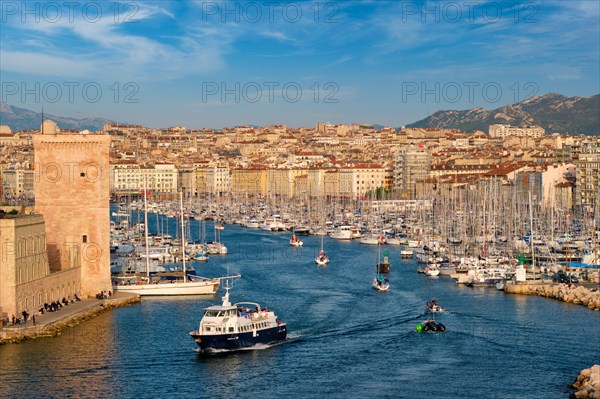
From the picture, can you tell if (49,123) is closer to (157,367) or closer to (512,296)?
(157,367)

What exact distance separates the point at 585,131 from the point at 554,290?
129444mm

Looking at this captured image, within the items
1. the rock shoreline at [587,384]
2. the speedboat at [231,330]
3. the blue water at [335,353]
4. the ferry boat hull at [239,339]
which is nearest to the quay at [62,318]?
the blue water at [335,353]

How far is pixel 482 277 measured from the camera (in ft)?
89.1

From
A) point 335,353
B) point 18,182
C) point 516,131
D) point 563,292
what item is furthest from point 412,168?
point 516,131

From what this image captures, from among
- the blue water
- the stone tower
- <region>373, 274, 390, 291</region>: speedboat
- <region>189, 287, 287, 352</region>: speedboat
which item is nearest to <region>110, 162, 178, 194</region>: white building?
<region>373, 274, 390, 291</region>: speedboat

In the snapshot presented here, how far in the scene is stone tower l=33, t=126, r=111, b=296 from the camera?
2216 centimetres

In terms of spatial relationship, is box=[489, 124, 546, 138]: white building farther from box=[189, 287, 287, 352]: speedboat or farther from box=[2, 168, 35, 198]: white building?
box=[189, 287, 287, 352]: speedboat

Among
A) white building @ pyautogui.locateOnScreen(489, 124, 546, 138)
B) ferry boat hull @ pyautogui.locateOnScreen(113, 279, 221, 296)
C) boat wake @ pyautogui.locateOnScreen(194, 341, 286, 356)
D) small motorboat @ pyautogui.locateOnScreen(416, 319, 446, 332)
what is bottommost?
boat wake @ pyautogui.locateOnScreen(194, 341, 286, 356)

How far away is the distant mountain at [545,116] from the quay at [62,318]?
429 feet

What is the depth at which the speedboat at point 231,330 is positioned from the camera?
17.7 meters

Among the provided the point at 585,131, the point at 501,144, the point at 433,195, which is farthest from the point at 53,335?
the point at 585,131

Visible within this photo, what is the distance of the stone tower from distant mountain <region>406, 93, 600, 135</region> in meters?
131

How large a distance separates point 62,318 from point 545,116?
147 metres

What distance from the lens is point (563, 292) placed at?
24516 mm
